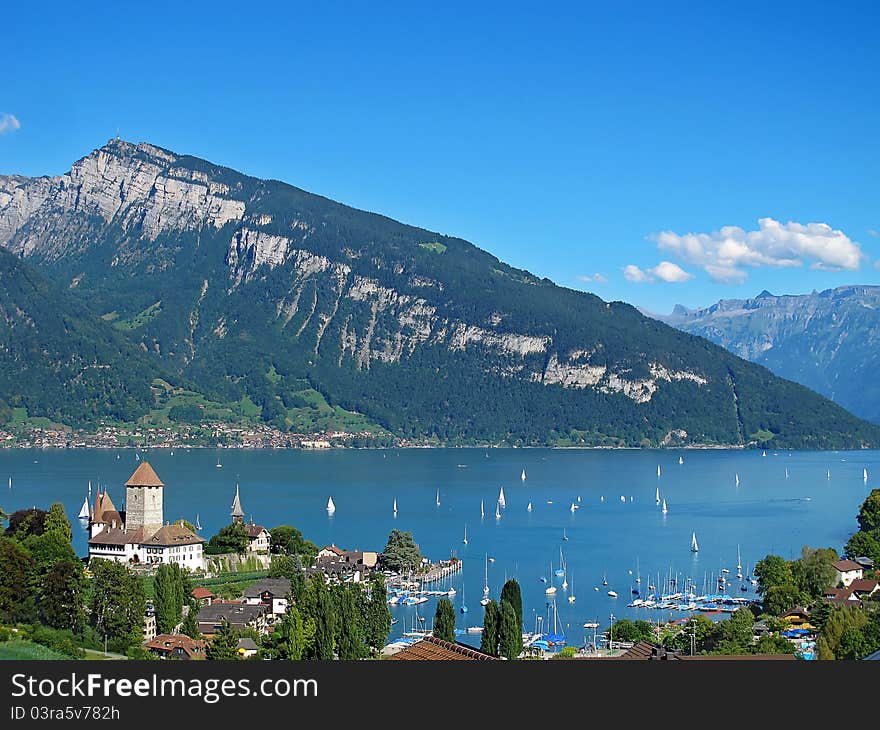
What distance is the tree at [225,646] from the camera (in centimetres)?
4125

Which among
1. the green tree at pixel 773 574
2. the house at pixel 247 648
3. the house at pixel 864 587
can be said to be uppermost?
the green tree at pixel 773 574

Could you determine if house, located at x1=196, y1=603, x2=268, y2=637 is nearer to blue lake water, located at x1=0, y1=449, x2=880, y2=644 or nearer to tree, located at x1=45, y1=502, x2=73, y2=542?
blue lake water, located at x1=0, y1=449, x2=880, y2=644

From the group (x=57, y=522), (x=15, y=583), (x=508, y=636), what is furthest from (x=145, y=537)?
(x=508, y=636)

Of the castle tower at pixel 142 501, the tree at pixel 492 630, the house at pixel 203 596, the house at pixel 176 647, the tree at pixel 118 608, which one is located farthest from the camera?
the castle tower at pixel 142 501

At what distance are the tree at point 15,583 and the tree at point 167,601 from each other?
4836mm

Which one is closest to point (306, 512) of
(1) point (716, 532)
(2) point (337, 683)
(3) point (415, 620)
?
(1) point (716, 532)

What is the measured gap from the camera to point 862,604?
55.8 metres

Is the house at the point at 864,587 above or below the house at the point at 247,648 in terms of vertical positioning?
above

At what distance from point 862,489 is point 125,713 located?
147420 millimetres

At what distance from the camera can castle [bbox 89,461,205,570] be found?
6469cm

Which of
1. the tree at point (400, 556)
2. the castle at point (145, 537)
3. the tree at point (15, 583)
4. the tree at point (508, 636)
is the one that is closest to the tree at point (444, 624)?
the tree at point (508, 636)

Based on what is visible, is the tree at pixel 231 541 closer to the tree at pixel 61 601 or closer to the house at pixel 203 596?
the house at pixel 203 596

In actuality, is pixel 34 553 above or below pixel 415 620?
above

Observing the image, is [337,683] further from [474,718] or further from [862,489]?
[862,489]
